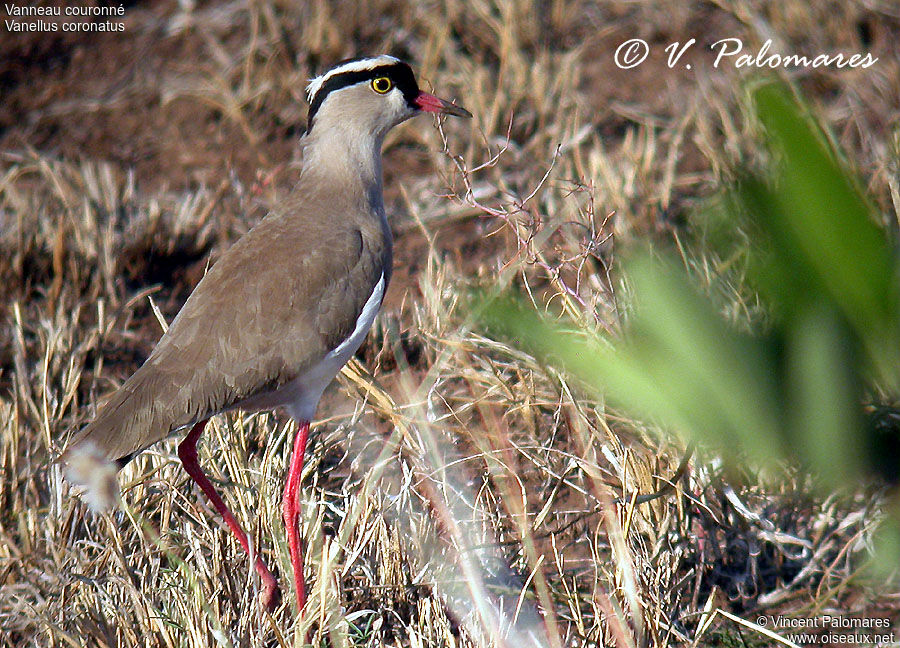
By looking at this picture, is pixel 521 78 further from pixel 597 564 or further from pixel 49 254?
pixel 597 564

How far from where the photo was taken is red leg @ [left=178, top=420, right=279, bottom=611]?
306 centimetres

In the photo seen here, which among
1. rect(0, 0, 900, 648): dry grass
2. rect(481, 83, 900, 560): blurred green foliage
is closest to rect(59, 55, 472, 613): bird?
rect(0, 0, 900, 648): dry grass

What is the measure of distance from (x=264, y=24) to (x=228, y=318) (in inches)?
158

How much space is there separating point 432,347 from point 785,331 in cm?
315

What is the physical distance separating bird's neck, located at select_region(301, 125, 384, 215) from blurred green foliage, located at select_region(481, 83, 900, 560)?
2.78 metres

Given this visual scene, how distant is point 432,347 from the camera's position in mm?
4062

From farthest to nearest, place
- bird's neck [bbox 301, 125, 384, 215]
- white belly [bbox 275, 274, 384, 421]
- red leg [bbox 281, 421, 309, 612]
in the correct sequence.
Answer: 1. bird's neck [bbox 301, 125, 384, 215]
2. white belly [bbox 275, 274, 384, 421]
3. red leg [bbox 281, 421, 309, 612]

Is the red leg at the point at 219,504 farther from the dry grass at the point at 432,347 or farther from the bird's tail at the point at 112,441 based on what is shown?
the bird's tail at the point at 112,441

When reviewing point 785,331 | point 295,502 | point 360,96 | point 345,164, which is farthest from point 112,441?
point 785,331

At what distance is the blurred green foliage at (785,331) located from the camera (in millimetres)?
901

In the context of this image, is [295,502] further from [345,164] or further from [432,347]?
[345,164]

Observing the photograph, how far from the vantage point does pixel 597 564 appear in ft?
9.95

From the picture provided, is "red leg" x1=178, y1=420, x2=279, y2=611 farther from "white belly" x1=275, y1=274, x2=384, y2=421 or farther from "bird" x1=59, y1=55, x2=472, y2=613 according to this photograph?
"white belly" x1=275, y1=274, x2=384, y2=421

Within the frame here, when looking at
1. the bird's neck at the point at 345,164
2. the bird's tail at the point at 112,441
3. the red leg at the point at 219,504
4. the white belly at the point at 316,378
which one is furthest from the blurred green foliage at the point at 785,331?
the bird's neck at the point at 345,164
